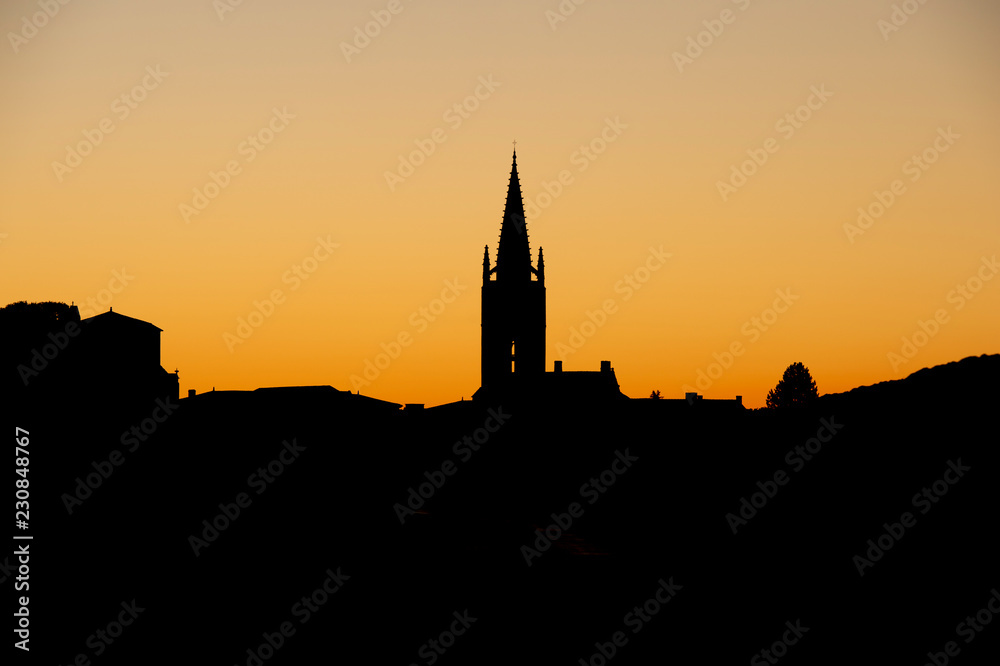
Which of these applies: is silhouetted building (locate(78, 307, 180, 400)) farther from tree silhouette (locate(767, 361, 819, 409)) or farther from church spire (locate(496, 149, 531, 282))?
tree silhouette (locate(767, 361, 819, 409))

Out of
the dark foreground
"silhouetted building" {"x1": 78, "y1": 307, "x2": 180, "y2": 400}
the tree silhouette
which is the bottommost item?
the dark foreground

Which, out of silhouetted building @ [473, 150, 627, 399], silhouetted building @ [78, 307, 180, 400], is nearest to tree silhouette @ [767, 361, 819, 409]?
silhouetted building @ [473, 150, 627, 399]

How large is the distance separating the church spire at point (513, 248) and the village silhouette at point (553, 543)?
153ft

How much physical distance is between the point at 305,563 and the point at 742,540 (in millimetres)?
12318

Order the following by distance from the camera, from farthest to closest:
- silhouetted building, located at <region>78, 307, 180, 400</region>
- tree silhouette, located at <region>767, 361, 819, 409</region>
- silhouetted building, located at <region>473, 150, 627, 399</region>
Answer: tree silhouette, located at <region>767, 361, 819, 409</region>
silhouetted building, located at <region>473, 150, 627, 399</region>
silhouetted building, located at <region>78, 307, 180, 400</region>

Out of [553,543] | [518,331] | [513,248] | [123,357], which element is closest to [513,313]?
[518,331]

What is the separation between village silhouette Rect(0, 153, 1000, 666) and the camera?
2228cm

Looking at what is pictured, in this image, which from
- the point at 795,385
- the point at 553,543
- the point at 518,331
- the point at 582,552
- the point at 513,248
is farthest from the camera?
the point at 795,385

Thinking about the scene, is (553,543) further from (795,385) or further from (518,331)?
(795,385)

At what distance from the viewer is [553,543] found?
36469mm

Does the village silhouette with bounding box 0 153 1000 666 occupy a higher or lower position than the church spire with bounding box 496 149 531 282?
lower

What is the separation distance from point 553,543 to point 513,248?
81.9 m

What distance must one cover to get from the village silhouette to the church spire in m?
46.8

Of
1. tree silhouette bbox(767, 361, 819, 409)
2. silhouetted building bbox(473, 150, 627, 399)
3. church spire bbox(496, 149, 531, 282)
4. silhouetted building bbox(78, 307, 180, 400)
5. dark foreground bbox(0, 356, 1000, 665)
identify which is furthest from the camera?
tree silhouette bbox(767, 361, 819, 409)
